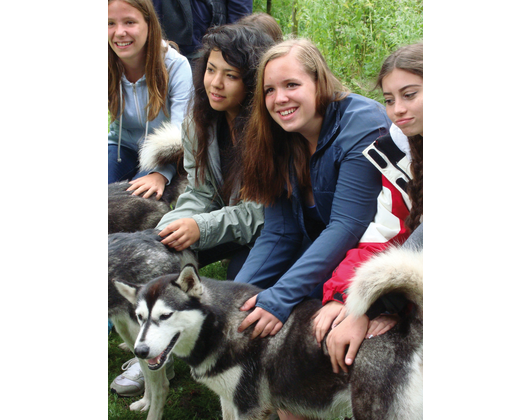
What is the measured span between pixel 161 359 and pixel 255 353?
46cm

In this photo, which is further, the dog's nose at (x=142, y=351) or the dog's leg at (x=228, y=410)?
the dog's leg at (x=228, y=410)

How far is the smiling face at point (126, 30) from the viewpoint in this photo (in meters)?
3.36

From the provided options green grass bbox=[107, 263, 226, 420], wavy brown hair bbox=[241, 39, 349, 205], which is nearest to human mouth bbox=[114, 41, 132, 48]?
wavy brown hair bbox=[241, 39, 349, 205]

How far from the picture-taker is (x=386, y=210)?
7.39ft

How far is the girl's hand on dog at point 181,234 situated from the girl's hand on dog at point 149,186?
0.58 meters

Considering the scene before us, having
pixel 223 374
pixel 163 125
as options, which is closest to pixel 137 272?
pixel 223 374

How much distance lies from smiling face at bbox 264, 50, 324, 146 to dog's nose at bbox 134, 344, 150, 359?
1.32 meters

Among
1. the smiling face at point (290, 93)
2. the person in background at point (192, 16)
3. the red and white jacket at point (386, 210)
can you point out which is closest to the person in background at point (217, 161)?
the smiling face at point (290, 93)

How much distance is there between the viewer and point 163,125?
367cm

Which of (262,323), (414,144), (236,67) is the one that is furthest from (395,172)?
(236,67)

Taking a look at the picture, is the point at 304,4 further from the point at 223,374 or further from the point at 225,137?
the point at 223,374

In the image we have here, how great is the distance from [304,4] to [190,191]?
3.21 meters

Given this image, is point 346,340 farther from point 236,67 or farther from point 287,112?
point 236,67

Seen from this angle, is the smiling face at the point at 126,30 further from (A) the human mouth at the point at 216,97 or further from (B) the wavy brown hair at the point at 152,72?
(A) the human mouth at the point at 216,97
